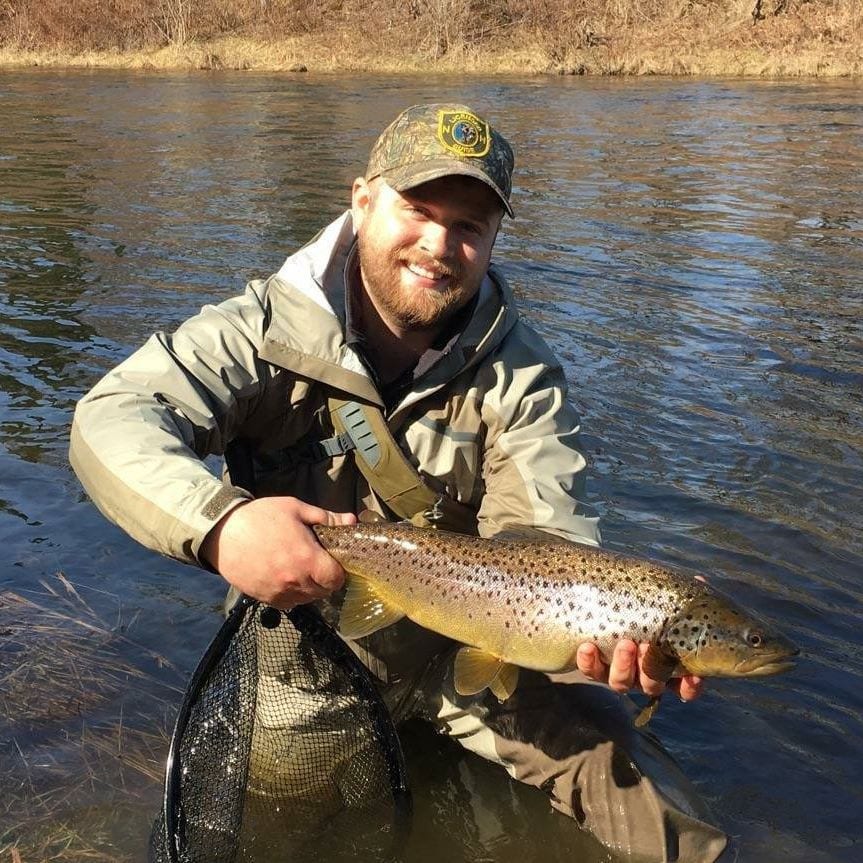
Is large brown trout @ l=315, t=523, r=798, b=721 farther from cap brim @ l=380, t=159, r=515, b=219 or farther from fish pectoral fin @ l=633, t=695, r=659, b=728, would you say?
cap brim @ l=380, t=159, r=515, b=219

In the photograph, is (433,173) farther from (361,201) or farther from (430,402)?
(430,402)

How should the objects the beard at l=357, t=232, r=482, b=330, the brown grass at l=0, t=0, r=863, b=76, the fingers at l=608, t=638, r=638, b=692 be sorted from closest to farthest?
the fingers at l=608, t=638, r=638, b=692 → the beard at l=357, t=232, r=482, b=330 → the brown grass at l=0, t=0, r=863, b=76

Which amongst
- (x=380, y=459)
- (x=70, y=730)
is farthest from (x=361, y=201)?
(x=70, y=730)

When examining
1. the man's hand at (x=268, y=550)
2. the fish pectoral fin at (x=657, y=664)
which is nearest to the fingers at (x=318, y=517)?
the man's hand at (x=268, y=550)

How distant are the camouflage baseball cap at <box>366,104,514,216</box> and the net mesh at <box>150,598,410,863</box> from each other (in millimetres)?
1438

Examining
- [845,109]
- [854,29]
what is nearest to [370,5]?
[854,29]

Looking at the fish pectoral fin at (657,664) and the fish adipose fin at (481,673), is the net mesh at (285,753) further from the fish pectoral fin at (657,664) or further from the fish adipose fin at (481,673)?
the fish pectoral fin at (657,664)

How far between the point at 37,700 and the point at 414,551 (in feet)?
6.41

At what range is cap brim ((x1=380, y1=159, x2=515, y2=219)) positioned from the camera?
3574 millimetres

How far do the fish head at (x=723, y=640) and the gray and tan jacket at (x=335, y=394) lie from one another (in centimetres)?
52

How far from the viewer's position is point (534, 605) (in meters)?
3.40

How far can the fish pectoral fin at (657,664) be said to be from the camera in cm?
329

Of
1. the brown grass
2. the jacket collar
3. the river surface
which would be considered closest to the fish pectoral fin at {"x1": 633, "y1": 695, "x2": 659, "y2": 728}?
the river surface

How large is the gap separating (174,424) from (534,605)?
1.19 m
